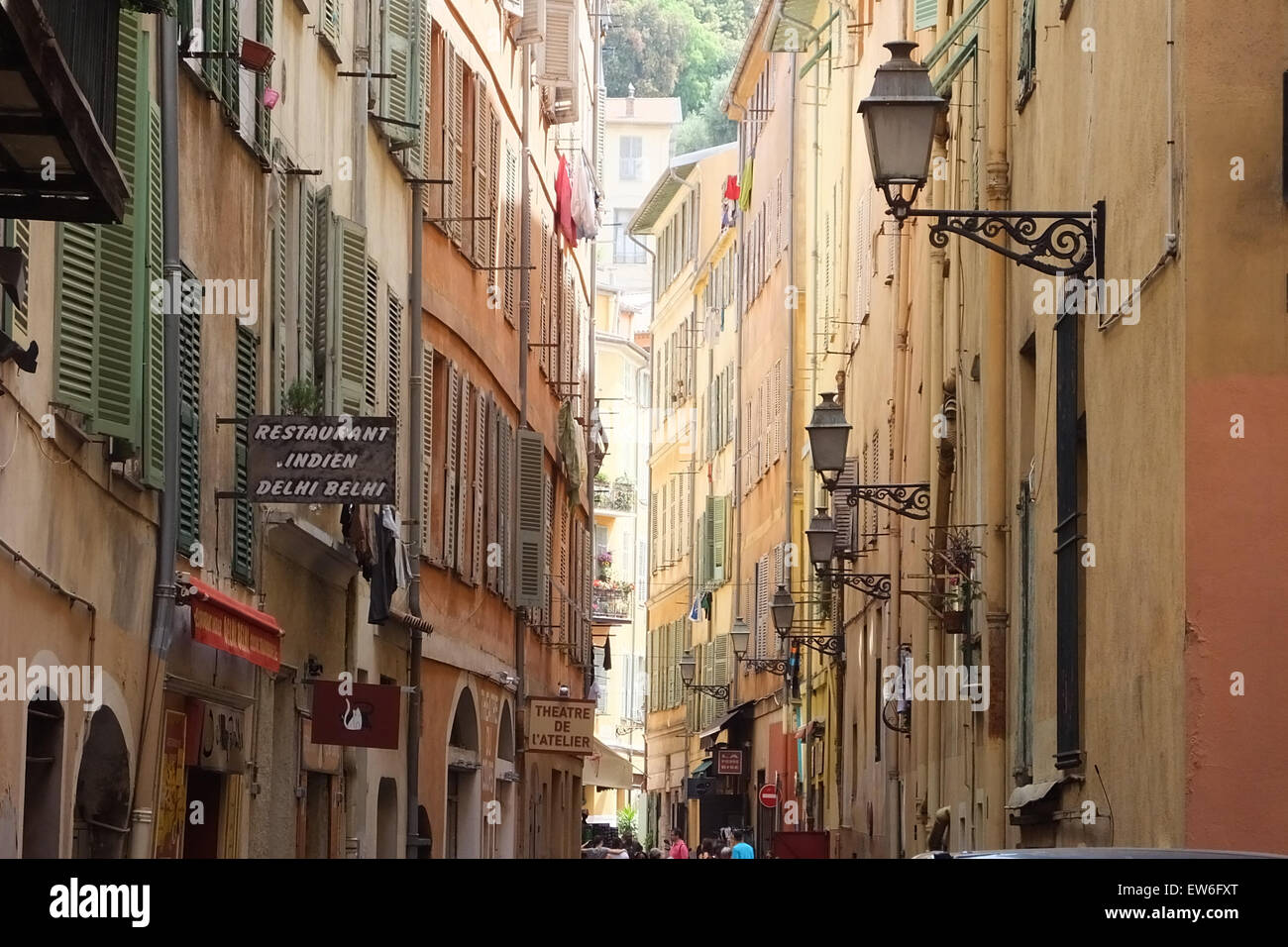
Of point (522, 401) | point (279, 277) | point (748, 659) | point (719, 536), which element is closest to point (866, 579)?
point (522, 401)

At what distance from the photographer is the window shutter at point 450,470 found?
811 inches

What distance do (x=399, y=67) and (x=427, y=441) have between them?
3.47 m

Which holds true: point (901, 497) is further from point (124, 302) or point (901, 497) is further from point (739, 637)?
point (739, 637)

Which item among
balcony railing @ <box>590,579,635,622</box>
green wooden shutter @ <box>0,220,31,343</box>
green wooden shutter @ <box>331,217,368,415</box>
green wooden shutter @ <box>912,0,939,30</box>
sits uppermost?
green wooden shutter @ <box>912,0,939,30</box>

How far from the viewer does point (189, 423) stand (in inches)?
453

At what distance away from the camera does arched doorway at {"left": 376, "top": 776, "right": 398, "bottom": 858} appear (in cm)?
1819

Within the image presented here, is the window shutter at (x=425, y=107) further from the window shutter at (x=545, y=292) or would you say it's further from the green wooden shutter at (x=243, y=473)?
the window shutter at (x=545, y=292)

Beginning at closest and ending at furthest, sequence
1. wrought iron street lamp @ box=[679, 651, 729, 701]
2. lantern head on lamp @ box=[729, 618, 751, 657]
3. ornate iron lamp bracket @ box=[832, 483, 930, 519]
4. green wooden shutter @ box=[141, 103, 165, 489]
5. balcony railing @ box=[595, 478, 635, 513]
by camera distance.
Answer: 1. green wooden shutter @ box=[141, 103, 165, 489]
2. ornate iron lamp bracket @ box=[832, 483, 930, 519]
3. lantern head on lamp @ box=[729, 618, 751, 657]
4. wrought iron street lamp @ box=[679, 651, 729, 701]
5. balcony railing @ box=[595, 478, 635, 513]

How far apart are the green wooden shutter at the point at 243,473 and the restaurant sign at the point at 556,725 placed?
12.4m

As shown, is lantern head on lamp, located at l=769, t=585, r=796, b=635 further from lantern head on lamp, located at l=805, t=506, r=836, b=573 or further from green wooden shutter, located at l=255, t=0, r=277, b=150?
green wooden shutter, located at l=255, t=0, r=277, b=150

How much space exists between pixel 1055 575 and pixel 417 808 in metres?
8.17

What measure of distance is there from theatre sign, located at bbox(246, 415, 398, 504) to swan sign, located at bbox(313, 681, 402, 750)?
7.91 ft

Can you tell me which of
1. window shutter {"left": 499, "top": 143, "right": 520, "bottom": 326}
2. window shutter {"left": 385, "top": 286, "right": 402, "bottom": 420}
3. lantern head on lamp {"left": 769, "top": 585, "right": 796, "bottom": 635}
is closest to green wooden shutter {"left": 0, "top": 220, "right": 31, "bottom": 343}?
window shutter {"left": 385, "top": 286, "right": 402, "bottom": 420}
